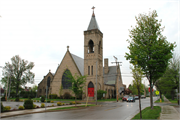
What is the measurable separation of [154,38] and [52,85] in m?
37.4

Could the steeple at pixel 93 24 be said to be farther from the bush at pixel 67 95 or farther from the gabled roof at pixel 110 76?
the gabled roof at pixel 110 76

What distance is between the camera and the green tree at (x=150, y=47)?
17.9m

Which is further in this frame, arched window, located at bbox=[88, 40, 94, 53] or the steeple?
arched window, located at bbox=[88, 40, 94, 53]

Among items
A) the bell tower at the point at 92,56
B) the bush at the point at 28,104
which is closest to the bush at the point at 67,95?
the bell tower at the point at 92,56

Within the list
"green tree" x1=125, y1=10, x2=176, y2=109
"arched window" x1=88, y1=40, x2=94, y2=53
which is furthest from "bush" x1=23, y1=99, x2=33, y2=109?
"arched window" x1=88, y1=40, x2=94, y2=53

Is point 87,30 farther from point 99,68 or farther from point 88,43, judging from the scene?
point 99,68

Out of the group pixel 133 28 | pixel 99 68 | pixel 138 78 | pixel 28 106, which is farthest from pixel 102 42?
pixel 138 78

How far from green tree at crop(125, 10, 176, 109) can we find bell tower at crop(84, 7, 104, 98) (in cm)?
2354

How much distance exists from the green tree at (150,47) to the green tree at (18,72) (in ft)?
161

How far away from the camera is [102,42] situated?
1880 inches

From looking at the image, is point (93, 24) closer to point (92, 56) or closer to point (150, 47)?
point (92, 56)

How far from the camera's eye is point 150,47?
18.2 meters

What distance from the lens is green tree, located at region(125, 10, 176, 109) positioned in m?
17.9

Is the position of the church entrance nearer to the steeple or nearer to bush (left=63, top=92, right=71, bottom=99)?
bush (left=63, top=92, right=71, bottom=99)
